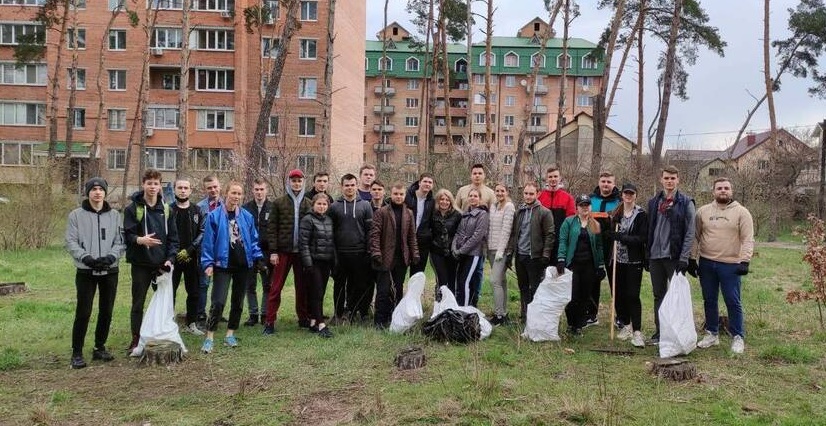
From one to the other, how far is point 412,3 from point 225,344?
24977 mm

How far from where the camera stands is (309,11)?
132 ft

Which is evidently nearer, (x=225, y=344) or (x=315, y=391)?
(x=315, y=391)

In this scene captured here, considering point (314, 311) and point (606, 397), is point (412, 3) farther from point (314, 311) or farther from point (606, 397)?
point (606, 397)

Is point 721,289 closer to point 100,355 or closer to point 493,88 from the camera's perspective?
point 100,355

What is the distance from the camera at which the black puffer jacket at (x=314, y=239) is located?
711 centimetres

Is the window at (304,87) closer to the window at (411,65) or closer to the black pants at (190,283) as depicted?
the window at (411,65)

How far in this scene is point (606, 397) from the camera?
4.86 meters

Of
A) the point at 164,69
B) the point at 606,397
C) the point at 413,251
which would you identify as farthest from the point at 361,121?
the point at 606,397

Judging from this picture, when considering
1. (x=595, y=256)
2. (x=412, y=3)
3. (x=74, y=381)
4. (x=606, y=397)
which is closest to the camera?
(x=606, y=397)

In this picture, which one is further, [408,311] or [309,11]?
[309,11]

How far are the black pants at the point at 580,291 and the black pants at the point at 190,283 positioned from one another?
420cm

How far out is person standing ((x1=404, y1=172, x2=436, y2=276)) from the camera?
787 cm

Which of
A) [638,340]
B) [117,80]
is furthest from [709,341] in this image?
[117,80]

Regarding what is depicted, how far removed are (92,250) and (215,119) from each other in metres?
36.2
